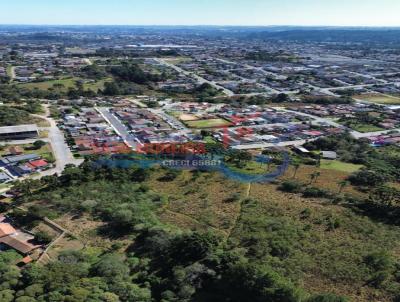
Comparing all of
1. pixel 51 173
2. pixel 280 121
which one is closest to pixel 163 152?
pixel 51 173

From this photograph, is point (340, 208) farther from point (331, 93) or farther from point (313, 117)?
point (331, 93)

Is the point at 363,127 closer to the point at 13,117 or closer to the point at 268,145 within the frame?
the point at 268,145

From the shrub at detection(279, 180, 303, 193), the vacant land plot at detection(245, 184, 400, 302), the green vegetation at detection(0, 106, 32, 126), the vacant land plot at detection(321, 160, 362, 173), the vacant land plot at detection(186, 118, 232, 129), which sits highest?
the vacant land plot at detection(245, 184, 400, 302)

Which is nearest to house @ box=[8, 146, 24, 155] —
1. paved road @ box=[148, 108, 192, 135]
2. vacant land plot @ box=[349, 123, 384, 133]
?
paved road @ box=[148, 108, 192, 135]

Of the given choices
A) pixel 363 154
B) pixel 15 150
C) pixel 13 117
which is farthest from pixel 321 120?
pixel 13 117

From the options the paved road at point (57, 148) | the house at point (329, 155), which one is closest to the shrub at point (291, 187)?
the house at point (329, 155)

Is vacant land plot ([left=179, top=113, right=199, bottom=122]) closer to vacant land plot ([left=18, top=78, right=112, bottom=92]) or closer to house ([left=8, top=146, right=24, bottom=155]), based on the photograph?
house ([left=8, top=146, right=24, bottom=155])
